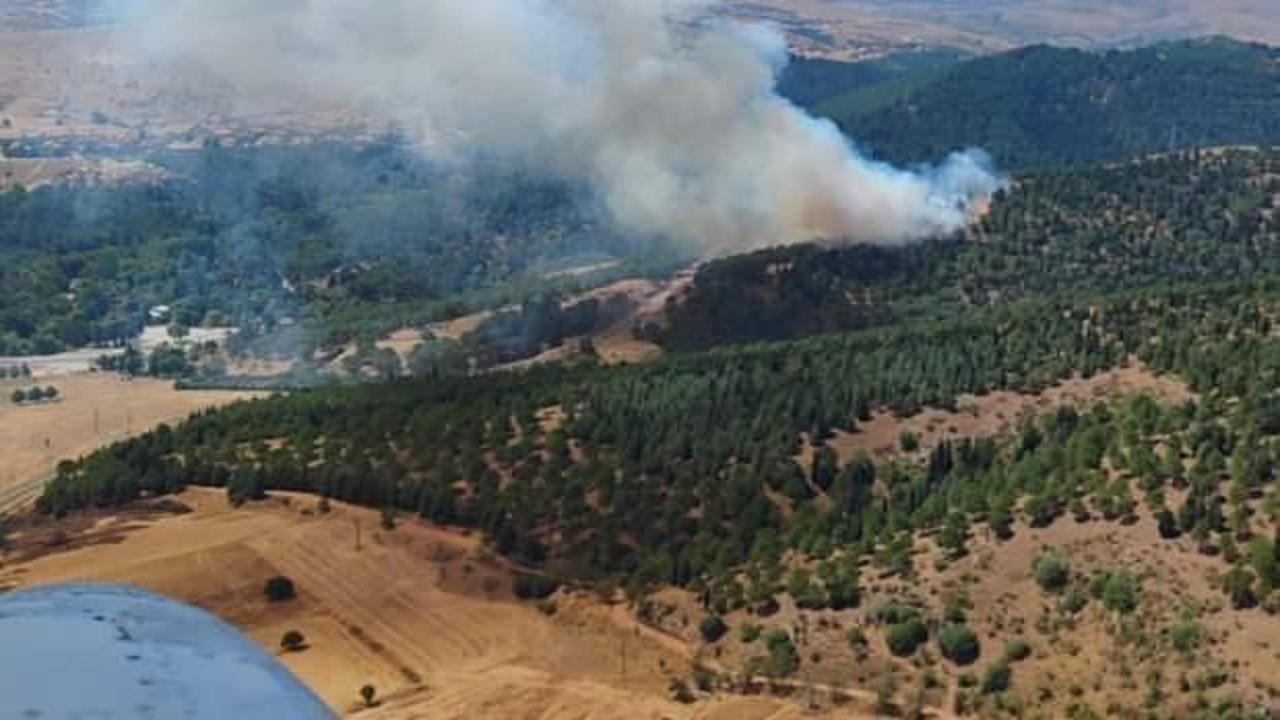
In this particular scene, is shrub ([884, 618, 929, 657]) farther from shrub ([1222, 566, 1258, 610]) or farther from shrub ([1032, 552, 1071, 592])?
shrub ([1222, 566, 1258, 610])

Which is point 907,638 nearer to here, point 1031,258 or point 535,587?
point 535,587

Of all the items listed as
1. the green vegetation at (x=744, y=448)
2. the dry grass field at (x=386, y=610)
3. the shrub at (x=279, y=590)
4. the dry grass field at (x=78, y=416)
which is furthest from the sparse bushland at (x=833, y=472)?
the dry grass field at (x=78, y=416)

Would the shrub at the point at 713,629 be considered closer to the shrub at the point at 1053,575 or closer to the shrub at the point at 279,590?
the shrub at the point at 1053,575

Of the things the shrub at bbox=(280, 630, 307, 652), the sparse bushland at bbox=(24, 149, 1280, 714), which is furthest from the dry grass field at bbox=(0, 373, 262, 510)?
the shrub at bbox=(280, 630, 307, 652)

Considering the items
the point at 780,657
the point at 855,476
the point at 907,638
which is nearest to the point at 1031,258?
the point at 855,476

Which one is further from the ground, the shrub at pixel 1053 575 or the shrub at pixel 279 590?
the shrub at pixel 1053 575
